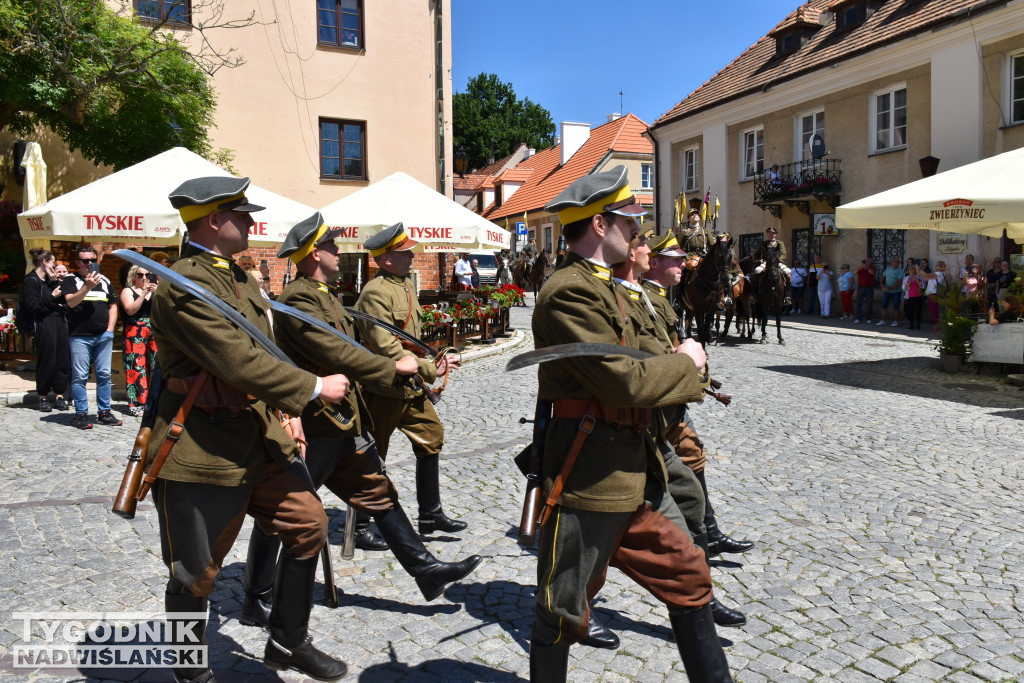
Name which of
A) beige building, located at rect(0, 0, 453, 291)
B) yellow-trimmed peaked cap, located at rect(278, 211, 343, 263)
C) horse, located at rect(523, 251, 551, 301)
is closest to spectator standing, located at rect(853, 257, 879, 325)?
beige building, located at rect(0, 0, 453, 291)

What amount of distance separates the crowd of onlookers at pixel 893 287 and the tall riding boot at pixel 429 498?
40.4ft

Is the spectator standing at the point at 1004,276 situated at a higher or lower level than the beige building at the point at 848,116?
lower

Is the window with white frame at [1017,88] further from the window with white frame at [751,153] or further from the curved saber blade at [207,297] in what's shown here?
the curved saber blade at [207,297]

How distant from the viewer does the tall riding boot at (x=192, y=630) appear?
287 centimetres

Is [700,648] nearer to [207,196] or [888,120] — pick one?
[207,196]

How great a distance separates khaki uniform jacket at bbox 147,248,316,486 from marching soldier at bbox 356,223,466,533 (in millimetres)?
1433

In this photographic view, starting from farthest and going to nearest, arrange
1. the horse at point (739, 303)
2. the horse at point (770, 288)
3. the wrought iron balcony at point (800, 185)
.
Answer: the wrought iron balcony at point (800, 185), the horse at point (739, 303), the horse at point (770, 288)

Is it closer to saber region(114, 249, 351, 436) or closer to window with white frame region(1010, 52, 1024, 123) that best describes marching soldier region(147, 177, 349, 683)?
saber region(114, 249, 351, 436)

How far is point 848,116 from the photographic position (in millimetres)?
22062

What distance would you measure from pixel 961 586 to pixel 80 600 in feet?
14.6

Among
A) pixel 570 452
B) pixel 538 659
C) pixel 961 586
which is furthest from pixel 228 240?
pixel 961 586

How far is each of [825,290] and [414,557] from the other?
20.5 metres

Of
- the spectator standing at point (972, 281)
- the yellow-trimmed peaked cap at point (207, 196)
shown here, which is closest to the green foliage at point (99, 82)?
the yellow-trimmed peaked cap at point (207, 196)

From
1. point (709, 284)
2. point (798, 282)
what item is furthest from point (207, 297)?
point (798, 282)
